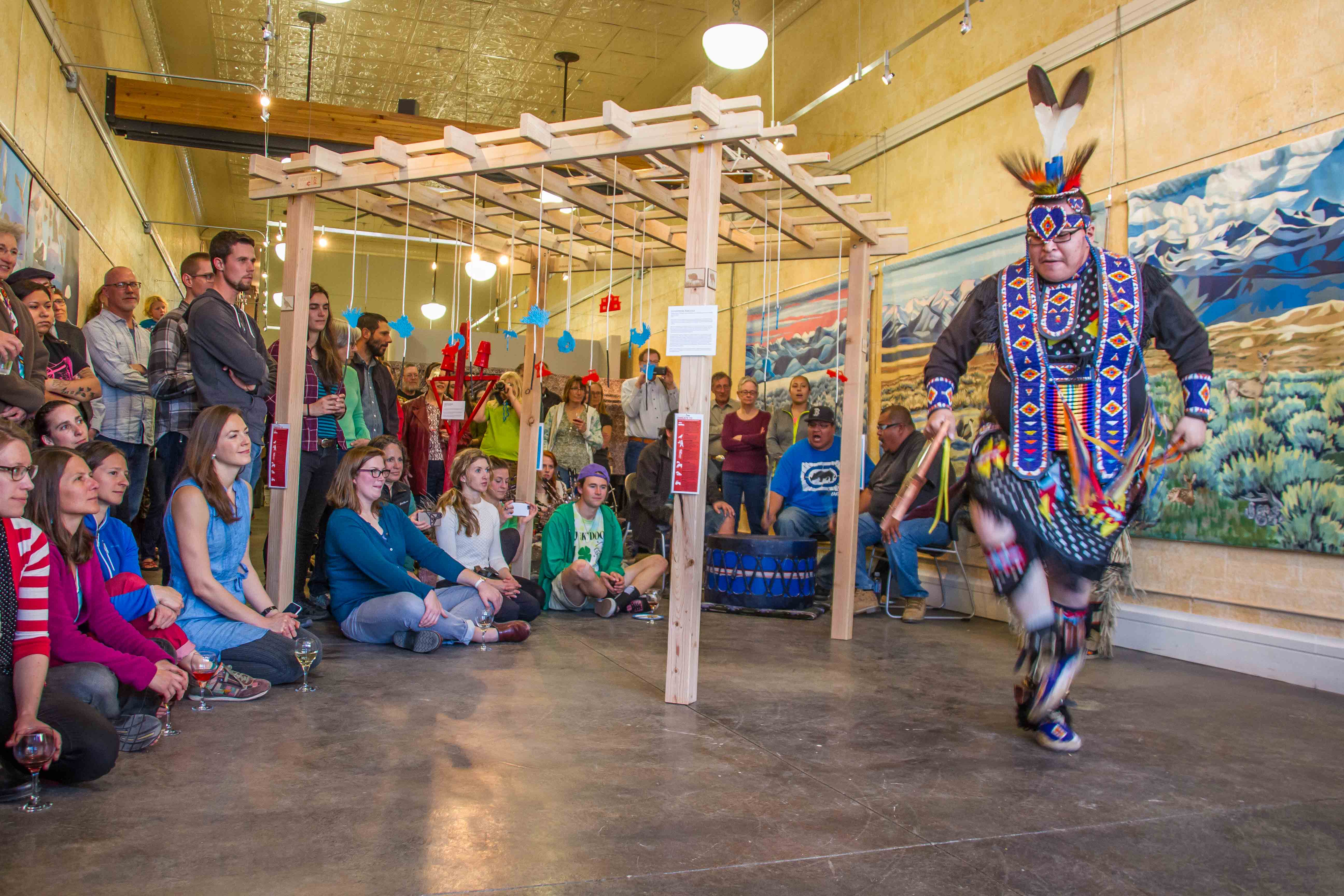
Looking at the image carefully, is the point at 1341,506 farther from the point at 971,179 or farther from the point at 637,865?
the point at 637,865

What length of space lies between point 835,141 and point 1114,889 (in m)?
8.01

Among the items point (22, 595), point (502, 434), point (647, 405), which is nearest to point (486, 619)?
point (22, 595)

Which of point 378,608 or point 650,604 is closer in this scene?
point 378,608

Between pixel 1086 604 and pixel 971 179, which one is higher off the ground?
pixel 971 179

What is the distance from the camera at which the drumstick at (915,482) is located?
11.4 feet

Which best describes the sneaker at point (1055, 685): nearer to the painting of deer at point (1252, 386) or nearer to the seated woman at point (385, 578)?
the painting of deer at point (1252, 386)

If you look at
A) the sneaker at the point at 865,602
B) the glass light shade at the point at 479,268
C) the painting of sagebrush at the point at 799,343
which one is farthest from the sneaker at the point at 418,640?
the painting of sagebrush at the point at 799,343

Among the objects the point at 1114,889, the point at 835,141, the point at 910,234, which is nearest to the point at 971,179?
the point at 910,234

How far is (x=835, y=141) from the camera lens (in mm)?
9352

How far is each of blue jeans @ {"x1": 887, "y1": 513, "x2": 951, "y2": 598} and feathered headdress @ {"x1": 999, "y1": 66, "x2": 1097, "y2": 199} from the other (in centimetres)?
344

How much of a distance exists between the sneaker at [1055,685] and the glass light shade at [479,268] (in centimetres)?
384

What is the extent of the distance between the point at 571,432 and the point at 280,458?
138 inches

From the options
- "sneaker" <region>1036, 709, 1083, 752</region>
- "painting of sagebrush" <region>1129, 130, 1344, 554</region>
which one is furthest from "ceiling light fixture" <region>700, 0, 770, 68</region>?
"sneaker" <region>1036, 709, 1083, 752</region>

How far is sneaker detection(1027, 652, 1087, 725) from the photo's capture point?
346 cm
